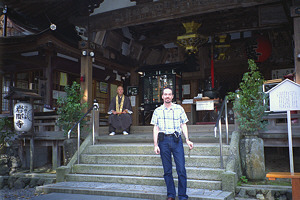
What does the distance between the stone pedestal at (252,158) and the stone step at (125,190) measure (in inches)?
36.9

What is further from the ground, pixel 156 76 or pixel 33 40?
pixel 33 40

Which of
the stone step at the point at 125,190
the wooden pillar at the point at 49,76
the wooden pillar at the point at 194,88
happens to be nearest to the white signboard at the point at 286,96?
the stone step at the point at 125,190

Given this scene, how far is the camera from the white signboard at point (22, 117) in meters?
9.28

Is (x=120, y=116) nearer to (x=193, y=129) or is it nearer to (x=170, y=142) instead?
(x=193, y=129)

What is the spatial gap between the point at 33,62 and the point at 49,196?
7997 mm

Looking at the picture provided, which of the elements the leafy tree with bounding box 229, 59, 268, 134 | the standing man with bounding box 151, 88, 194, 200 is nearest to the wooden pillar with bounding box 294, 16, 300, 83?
the leafy tree with bounding box 229, 59, 268, 134

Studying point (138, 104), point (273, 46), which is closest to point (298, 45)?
point (273, 46)

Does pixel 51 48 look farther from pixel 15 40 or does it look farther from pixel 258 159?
pixel 258 159

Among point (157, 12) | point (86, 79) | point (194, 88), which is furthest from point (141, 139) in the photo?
point (194, 88)

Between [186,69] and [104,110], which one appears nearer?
[186,69]

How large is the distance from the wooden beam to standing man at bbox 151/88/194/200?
491 centimetres

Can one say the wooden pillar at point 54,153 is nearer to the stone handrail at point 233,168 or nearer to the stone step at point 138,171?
the stone step at point 138,171

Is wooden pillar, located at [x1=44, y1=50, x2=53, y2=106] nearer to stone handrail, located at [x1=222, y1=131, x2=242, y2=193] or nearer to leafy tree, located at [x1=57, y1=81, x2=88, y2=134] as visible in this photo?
leafy tree, located at [x1=57, y1=81, x2=88, y2=134]

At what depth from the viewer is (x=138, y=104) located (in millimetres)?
14750
